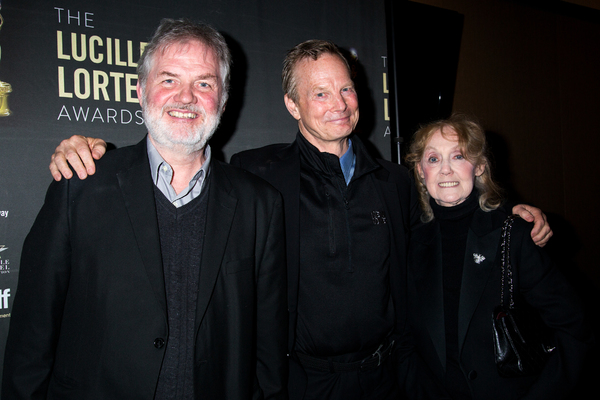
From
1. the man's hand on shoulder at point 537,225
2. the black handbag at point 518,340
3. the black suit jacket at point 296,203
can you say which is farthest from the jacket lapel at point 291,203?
the man's hand on shoulder at point 537,225

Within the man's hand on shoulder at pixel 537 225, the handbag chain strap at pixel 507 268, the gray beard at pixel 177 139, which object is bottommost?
the handbag chain strap at pixel 507 268

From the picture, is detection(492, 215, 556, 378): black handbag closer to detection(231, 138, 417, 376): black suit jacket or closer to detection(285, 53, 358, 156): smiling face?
detection(231, 138, 417, 376): black suit jacket

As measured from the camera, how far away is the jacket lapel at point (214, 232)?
49.8 inches

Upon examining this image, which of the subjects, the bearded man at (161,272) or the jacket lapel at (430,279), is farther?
the jacket lapel at (430,279)

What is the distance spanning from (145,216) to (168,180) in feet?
0.65

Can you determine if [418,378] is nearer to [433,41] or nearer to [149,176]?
[149,176]

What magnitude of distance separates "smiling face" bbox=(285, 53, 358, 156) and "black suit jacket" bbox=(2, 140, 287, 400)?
0.74 meters

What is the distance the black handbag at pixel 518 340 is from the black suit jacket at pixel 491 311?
5 centimetres

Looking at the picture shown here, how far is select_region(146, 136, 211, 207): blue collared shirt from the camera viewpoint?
134 centimetres

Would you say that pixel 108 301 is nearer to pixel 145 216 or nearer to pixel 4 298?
pixel 145 216

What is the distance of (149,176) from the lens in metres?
1.29

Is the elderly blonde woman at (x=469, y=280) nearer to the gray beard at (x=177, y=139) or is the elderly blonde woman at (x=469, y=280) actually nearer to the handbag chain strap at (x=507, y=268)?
the handbag chain strap at (x=507, y=268)

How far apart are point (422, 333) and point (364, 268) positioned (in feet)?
1.46

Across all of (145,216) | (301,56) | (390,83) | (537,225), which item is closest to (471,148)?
→ (537,225)
